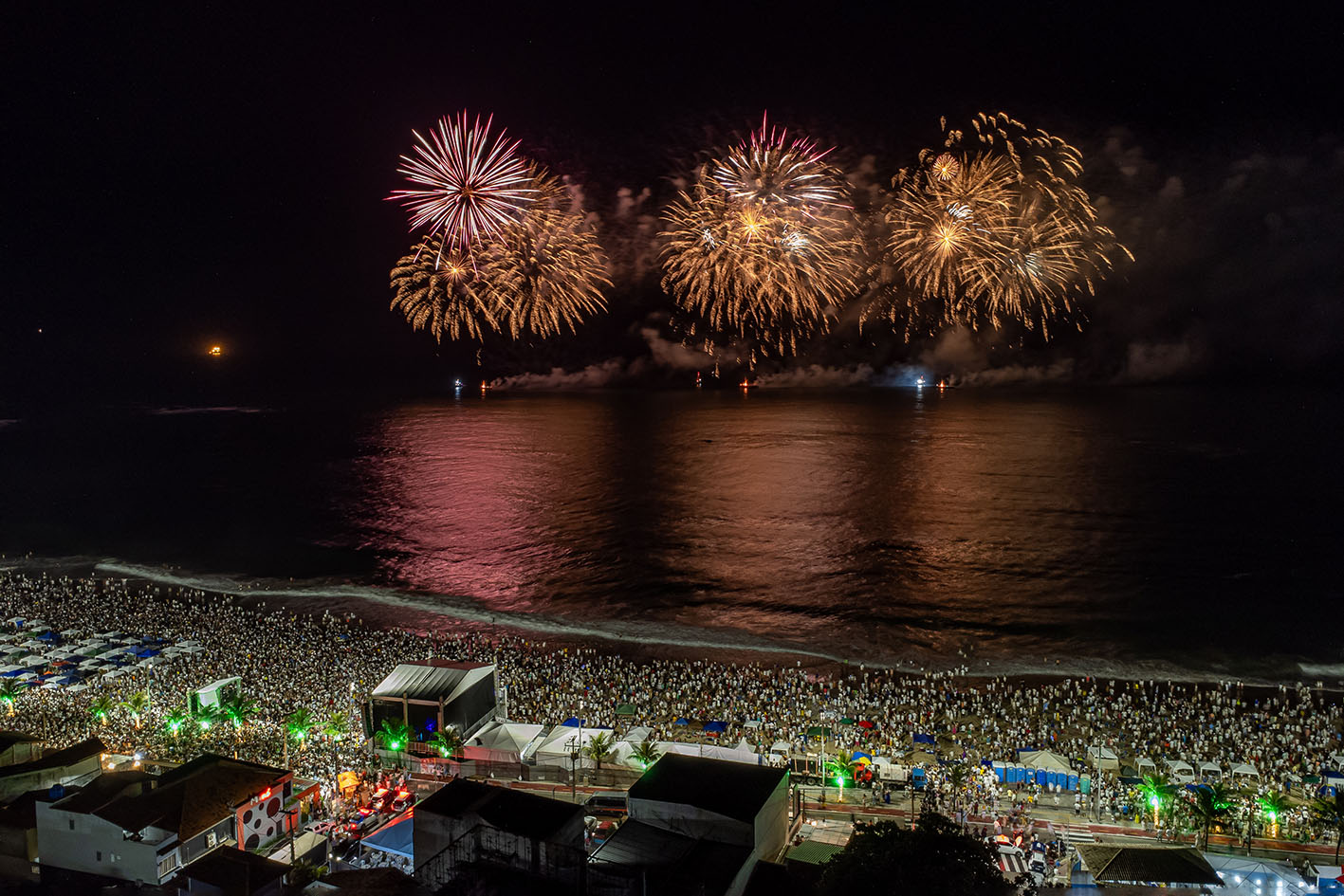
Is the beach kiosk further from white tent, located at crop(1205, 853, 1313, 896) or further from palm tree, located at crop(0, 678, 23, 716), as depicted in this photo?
white tent, located at crop(1205, 853, 1313, 896)

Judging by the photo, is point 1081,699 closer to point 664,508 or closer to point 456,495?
point 664,508

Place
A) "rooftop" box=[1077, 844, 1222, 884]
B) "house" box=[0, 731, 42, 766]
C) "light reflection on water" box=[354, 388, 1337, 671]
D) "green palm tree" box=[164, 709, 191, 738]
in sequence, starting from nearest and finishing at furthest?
"rooftop" box=[1077, 844, 1222, 884]
"house" box=[0, 731, 42, 766]
"green palm tree" box=[164, 709, 191, 738]
"light reflection on water" box=[354, 388, 1337, 671]

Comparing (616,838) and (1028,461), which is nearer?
(616,838)

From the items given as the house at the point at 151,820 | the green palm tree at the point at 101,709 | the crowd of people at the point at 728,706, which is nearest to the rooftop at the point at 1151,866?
the crowd of people at the point at 728,706

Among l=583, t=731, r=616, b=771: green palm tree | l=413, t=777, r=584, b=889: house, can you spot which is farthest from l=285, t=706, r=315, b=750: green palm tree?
l=413, t=777, r=584, b=889: house

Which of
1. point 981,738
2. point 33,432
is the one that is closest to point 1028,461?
point 981,738

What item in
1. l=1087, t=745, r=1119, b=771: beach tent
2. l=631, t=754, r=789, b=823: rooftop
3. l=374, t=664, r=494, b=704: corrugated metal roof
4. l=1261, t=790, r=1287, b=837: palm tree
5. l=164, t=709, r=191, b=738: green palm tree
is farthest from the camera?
l=164, t=709, r=191, b=738: green palm tree
